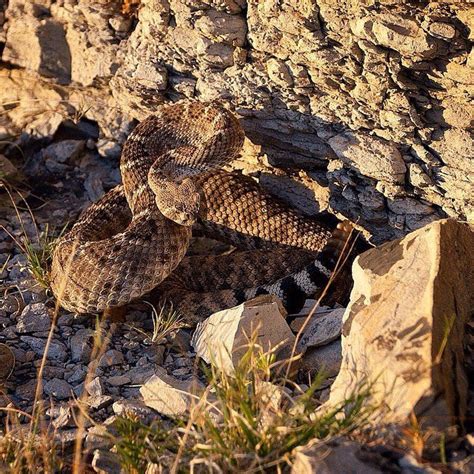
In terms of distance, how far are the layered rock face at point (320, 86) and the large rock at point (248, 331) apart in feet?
4.67

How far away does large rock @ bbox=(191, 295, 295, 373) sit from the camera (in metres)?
4.64

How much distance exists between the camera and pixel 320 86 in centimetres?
575

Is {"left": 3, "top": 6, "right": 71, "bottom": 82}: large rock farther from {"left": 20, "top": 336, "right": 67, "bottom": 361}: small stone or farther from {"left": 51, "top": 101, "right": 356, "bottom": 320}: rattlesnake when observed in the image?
{"left": 20, "top": 336, "right": 67, "bottom": 361}: small stone

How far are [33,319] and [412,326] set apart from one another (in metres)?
2.70

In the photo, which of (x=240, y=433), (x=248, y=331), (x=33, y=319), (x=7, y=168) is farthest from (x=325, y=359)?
(x=7, y=168)

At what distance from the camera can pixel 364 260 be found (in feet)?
14.5

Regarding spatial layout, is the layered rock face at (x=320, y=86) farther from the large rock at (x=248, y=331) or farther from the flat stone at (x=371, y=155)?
the large rock at (x=248, y=331)

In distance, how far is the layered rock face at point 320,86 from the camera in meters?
5.16

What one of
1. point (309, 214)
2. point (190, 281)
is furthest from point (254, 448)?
point (309, 214)

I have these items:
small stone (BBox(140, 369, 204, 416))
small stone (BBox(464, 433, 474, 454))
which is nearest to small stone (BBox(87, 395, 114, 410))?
small stone (BBox(140, 369, 204, 416))

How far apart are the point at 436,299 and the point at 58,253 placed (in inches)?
112

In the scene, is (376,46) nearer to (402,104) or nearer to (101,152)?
(402,104)

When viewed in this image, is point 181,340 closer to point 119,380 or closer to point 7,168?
point 119,380

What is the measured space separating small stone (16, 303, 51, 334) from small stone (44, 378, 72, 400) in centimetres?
59
